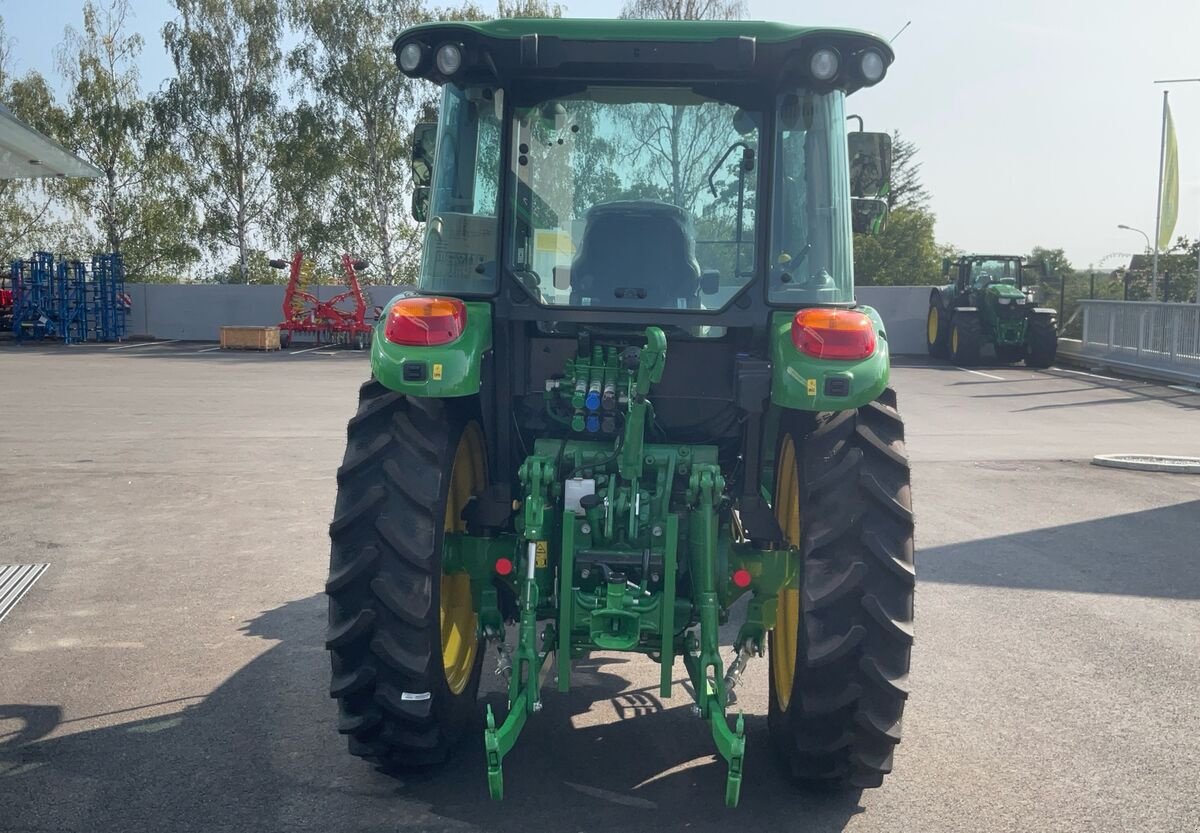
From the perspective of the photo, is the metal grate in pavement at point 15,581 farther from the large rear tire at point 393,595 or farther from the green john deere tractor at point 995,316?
the green john deere tractor at point 995,316

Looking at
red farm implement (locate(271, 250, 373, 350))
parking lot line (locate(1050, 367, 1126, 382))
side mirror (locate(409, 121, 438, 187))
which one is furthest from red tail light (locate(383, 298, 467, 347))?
red farm implement (locate(271, 250, 373, 350))

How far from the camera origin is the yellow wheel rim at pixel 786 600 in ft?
14.0

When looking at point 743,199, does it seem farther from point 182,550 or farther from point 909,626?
point 182,550

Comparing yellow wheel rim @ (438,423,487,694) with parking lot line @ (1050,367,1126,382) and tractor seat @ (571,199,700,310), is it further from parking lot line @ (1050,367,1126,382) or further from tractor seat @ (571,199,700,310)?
parking lot line @ (1050,367,1126,382)

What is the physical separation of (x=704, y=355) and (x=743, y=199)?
21.9 inches

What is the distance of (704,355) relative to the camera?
14.5 ft

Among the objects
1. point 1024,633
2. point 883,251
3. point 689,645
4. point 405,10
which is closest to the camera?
point 689,645

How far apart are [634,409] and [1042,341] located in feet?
75.2

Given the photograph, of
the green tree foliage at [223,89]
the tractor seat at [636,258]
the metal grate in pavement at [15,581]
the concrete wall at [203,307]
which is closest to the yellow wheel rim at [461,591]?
the tractor seat at [636,258]

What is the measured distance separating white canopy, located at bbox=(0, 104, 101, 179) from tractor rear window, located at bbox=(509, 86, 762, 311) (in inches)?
223

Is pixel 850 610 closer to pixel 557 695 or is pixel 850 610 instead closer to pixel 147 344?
pixel 557 695

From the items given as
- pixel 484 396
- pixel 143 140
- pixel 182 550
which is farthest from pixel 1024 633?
pixel 143 140

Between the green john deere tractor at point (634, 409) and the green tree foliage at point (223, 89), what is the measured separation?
3880 centimetres

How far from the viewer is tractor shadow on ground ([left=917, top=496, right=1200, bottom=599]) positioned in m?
7.18
